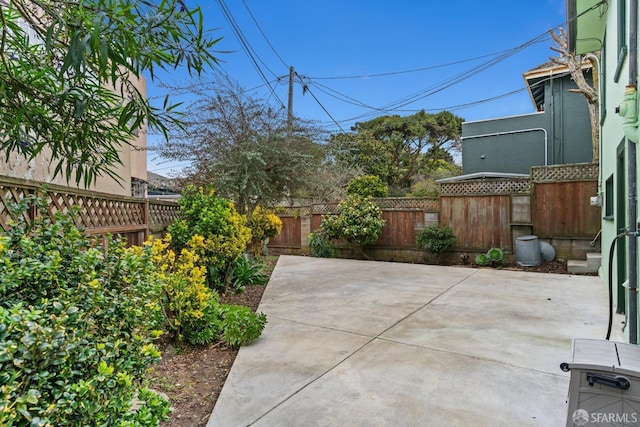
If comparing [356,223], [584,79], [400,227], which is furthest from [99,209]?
[584,79]

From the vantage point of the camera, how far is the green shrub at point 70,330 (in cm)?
99

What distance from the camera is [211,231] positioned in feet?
16.4

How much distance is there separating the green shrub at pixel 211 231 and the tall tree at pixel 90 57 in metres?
2.55

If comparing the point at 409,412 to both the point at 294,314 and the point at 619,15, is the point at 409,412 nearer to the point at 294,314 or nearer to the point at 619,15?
the point at 294,314

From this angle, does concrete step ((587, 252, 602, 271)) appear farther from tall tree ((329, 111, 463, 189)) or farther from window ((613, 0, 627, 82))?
tall tree ((329, 111, 463, 189))

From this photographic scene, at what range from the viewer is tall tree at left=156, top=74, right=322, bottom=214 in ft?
20.5

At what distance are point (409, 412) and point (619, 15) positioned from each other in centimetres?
436

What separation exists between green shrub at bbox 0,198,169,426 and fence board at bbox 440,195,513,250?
807 centimetres

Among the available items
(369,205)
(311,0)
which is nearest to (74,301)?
(369,205)

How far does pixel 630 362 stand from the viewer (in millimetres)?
1553

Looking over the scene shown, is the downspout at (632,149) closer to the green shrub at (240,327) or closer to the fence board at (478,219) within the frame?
the green shrub at (240,327)

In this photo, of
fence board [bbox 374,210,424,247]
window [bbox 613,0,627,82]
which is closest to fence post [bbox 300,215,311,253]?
fence board [bbox 374,210,424,247]

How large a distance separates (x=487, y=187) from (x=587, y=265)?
255 cm

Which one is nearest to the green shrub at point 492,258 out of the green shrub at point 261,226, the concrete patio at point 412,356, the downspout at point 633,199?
the concrete patio at point 412,356
